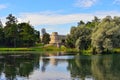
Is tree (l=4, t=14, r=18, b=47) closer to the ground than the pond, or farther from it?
farther from it

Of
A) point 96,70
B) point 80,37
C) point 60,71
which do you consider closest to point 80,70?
point 96,70

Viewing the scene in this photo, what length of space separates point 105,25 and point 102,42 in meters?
5.39

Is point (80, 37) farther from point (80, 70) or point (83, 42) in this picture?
point (80, 70)

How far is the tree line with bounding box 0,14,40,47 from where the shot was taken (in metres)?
130

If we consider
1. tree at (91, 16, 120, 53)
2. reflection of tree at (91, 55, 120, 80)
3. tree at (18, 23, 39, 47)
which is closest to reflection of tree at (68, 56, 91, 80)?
reflection of tree at (91, 55, 120, 80)

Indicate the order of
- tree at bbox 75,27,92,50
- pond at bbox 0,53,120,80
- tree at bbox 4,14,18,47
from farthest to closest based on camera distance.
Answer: tree at bbox 4,14,18,47
tree at bbox 75,27,92,50
pond at bbox 0,53,120,80

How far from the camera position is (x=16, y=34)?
130 metres

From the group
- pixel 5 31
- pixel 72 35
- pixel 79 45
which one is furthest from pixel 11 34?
pixel 79 45

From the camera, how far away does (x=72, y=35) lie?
10200cm

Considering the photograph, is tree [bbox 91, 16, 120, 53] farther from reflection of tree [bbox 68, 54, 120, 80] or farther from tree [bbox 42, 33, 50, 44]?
tree [bbox 42, 33, 50, 44]

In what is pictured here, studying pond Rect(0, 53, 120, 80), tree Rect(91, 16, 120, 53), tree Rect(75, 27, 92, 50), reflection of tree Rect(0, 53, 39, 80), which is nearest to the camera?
pond Rect(0, 53, 120, 80)

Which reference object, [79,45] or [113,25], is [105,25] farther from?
[79,45]

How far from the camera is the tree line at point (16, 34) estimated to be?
425 ft

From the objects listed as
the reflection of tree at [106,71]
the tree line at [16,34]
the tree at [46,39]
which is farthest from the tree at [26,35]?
the reflection of tree at [106,71]
